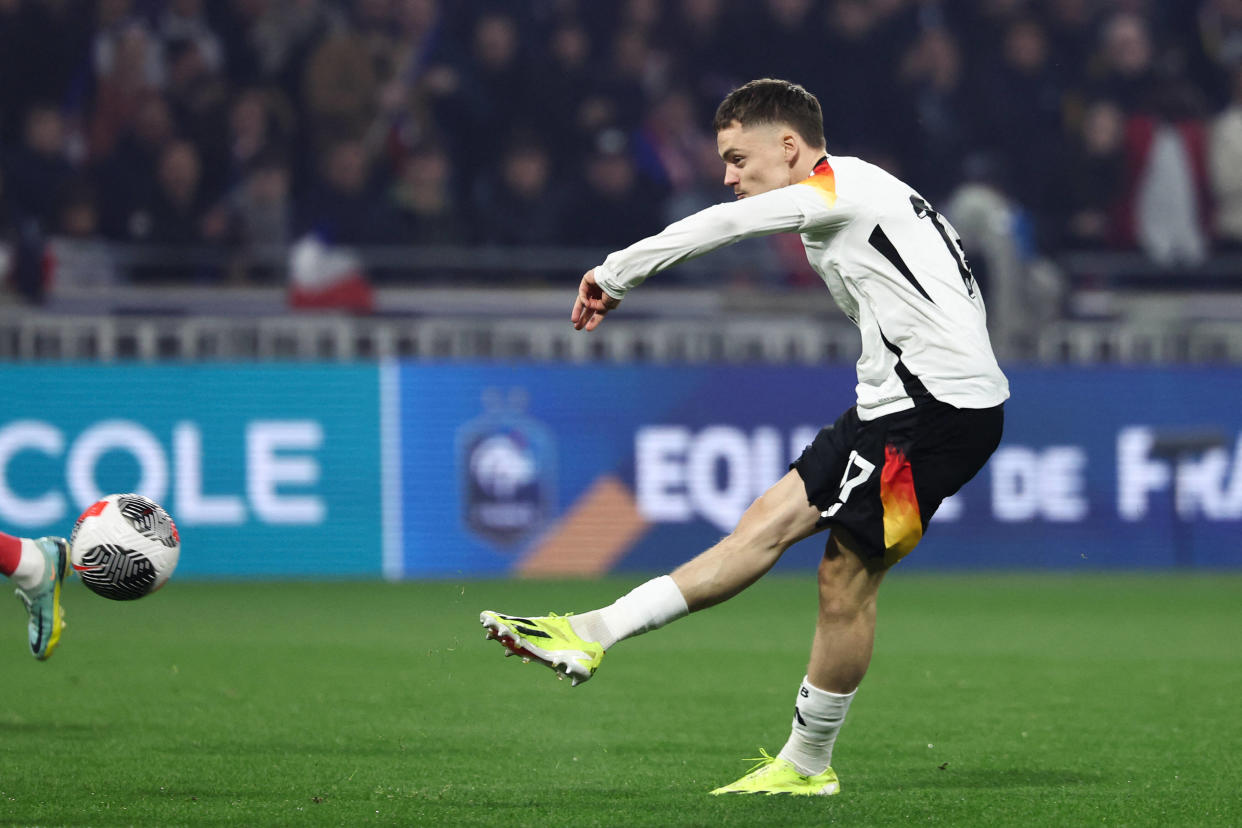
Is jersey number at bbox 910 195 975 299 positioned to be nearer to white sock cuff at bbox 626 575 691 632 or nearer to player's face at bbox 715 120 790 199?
player's face at bbox 715 120 790 199

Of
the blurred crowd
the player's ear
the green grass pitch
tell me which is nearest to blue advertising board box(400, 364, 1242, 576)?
the green grass pitch

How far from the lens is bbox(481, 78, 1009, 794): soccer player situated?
4.55 m

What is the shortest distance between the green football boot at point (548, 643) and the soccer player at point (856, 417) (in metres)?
0.08

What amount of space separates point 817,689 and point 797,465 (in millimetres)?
593

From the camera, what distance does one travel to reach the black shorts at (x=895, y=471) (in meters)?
4.55

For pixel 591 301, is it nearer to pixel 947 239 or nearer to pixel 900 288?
pixel 900 288

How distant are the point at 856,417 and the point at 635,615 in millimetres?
793

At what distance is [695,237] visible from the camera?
4242 millimetres

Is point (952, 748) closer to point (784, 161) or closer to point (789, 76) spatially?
point (784, 161)

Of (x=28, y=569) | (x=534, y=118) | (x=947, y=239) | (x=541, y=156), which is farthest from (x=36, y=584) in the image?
(x=534, y=118)

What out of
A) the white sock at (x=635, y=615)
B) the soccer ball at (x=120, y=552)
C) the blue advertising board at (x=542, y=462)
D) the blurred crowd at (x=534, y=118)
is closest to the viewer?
the white sock at (x=635, y=615)

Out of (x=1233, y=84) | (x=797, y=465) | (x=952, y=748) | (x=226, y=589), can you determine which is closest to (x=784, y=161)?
(x=797, y=465)

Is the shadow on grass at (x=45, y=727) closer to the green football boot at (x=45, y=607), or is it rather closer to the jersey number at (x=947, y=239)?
the green football boot at (x=45, y=607)

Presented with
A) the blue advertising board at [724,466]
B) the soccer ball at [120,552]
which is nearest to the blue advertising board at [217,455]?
the blue advertising board at [724,466]
